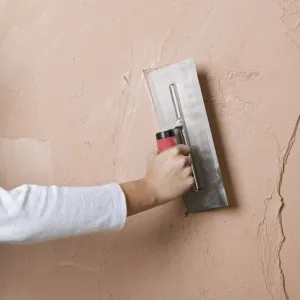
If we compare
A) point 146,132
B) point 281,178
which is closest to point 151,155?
point 146,132

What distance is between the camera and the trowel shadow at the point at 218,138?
90 cm

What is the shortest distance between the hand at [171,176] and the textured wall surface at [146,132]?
0.26ft

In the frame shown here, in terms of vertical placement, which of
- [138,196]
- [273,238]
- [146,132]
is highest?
[146,132]

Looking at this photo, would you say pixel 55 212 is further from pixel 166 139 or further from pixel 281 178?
pixel 281 178

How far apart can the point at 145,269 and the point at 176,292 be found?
0.08 m

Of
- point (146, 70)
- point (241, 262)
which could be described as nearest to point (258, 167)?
point (241, 262)

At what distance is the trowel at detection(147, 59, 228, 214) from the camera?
89 centimetres

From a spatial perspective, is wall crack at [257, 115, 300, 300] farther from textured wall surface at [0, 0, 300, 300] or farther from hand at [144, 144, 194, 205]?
hand at [144, 144, 194, 205]

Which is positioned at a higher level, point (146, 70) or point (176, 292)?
point (146, 70)

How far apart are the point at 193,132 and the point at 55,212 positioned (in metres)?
0.29

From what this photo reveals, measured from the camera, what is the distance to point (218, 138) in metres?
0.91

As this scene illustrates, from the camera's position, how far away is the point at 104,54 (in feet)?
3.31

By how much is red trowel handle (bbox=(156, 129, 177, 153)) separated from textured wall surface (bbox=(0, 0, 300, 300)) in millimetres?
88

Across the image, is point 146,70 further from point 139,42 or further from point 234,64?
point 234,64
